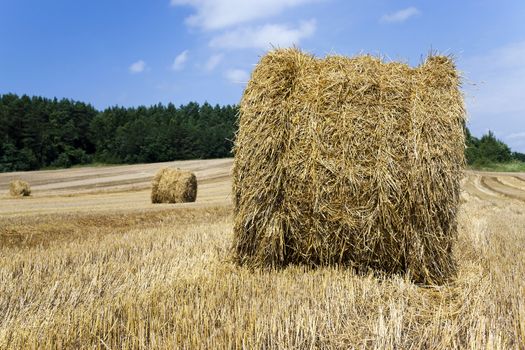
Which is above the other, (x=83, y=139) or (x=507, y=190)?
(x=83, y=139)

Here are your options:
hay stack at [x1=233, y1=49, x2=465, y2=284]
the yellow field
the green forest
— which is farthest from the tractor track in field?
the green forest

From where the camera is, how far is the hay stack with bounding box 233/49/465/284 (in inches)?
197

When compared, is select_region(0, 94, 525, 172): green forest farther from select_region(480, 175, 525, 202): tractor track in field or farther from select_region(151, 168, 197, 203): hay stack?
select_region(151, 168, 197, 203): hay stack

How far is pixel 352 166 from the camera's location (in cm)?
502

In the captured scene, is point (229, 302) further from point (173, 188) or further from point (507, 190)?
point (507, 190)

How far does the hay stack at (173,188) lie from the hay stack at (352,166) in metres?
13.1

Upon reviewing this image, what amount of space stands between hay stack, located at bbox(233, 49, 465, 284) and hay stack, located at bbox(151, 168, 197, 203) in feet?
43.0

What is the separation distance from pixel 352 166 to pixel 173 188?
14106 millimetres

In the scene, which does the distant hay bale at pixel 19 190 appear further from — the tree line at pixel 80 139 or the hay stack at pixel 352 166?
the tree line at pixel 80 139

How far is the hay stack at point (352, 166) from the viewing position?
5000mm

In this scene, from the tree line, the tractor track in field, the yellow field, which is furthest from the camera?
the tree line

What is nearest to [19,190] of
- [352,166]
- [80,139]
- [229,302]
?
[352,166]

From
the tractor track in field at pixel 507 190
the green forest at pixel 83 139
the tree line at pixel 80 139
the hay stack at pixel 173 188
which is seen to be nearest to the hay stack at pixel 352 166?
the hay stack at pixel 173 188

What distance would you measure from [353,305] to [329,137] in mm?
1923
